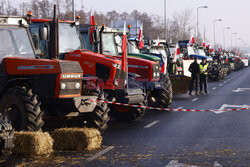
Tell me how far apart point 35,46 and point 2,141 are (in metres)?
3.09

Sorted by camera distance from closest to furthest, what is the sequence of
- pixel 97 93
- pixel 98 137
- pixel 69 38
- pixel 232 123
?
pixel 98 137
pixel 97 93
pixel 69 38
pixel 232 123

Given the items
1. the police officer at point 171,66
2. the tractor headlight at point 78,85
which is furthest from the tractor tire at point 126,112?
the police officer at point 171,66

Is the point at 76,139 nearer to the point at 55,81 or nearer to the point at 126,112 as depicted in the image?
the point at 55,81

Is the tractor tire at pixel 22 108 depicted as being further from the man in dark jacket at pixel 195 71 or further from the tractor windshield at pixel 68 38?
the man in dark jacket at pixel 195 71

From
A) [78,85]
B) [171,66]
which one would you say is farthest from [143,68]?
[171,66]

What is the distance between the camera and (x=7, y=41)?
10.2 metres

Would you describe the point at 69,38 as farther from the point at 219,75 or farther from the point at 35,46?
the point at 219,75

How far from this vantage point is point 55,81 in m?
9.96

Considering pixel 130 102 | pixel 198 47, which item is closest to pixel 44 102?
pixel 130 102

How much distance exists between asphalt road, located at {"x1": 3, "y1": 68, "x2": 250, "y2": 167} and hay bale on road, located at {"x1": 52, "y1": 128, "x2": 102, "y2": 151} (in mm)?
242

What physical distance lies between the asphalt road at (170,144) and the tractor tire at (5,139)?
341mm

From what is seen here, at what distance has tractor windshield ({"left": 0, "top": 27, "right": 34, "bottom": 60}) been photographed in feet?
33.4

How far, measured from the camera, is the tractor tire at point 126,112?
1434 centimetres

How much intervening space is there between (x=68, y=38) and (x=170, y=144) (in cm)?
396
